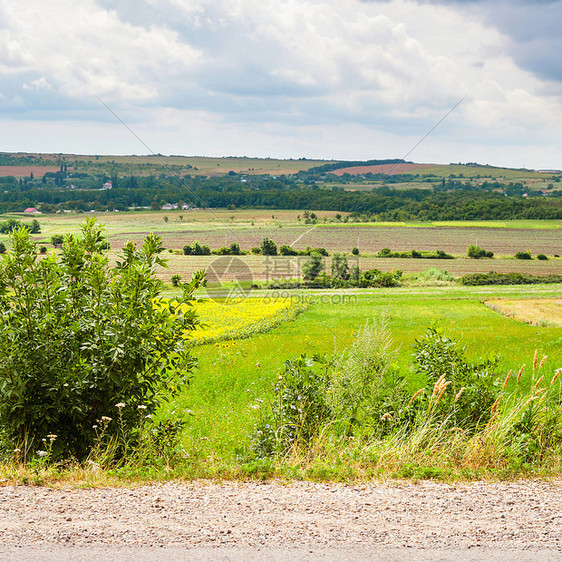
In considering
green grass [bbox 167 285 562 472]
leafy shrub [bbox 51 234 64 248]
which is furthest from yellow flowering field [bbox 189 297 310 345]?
leafy shrub [bbox 51 234 64 248]

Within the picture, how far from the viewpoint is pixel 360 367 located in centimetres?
856

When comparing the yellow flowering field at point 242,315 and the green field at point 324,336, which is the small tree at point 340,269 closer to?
the green field at point 324,336

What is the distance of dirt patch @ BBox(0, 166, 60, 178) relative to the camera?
11365 cm

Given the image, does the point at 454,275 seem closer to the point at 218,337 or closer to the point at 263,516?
the point at 218,337

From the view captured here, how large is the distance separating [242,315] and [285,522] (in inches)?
1083

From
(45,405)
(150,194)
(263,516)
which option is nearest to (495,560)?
(263,516)

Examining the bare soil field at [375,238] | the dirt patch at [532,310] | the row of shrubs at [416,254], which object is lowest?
the dirt patch at [532,310]

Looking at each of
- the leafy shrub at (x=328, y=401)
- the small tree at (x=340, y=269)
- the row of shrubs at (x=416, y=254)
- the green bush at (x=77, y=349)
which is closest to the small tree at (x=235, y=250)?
the small tree at (x=340, y=269)

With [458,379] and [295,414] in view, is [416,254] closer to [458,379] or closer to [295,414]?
[458,379]

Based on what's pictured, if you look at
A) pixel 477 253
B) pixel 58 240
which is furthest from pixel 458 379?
pixel 477 253

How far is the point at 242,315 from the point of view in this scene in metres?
32.0

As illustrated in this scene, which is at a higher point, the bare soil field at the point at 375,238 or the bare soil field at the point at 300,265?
the bare soil field at the point at 375,238

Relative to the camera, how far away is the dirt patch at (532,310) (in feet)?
101

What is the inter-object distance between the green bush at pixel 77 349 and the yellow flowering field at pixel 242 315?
14.5 metres
